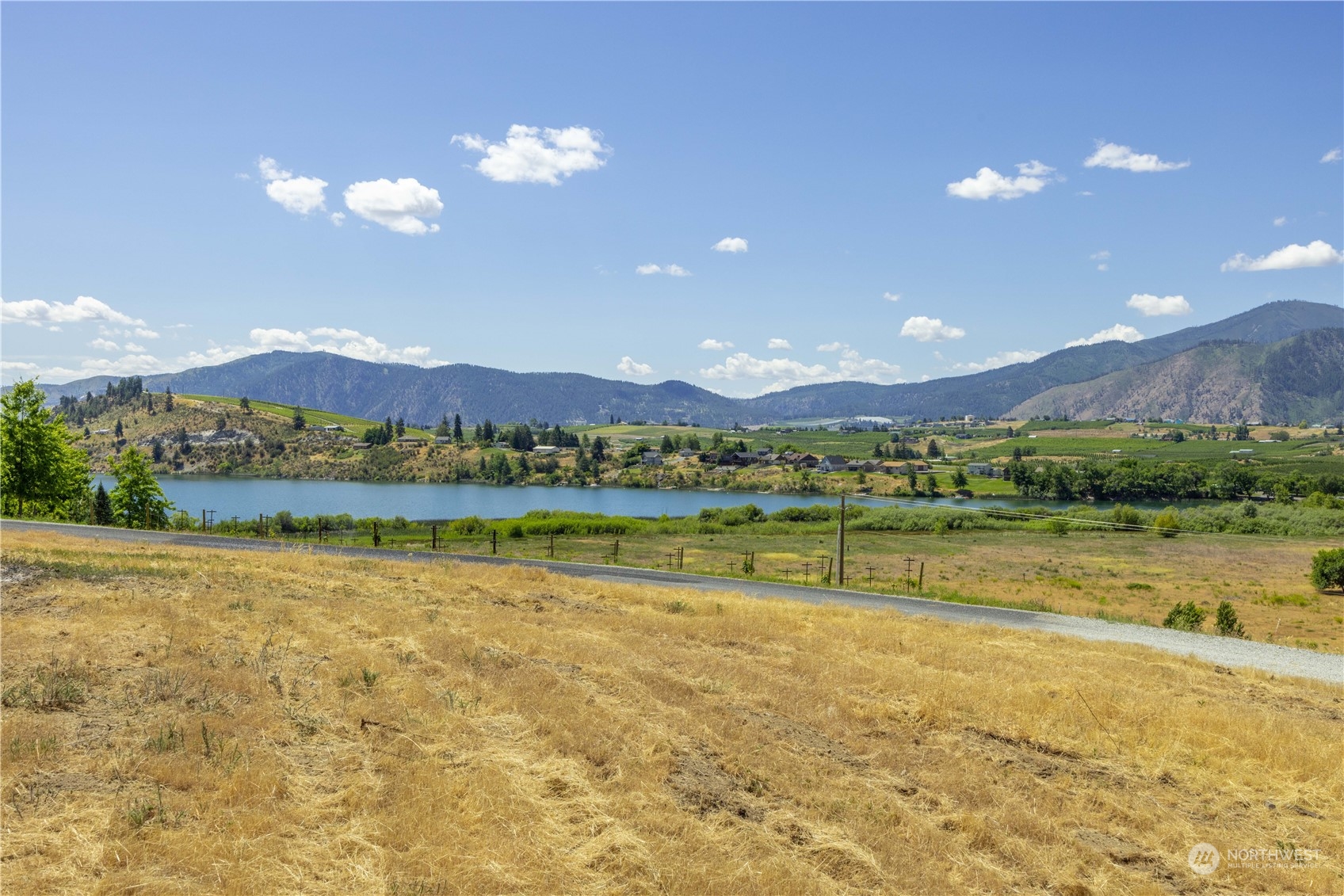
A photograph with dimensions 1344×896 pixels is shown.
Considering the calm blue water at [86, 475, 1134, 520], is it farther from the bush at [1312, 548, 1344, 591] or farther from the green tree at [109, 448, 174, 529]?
the bush at [1312, 548, 1344, 591]

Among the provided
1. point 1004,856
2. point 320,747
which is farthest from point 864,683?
point 320,747

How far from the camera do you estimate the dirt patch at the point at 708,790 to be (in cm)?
795

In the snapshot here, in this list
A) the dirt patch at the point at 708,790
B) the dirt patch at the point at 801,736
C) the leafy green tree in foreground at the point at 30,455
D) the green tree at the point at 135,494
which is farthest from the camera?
the green tree at the point at 135,494

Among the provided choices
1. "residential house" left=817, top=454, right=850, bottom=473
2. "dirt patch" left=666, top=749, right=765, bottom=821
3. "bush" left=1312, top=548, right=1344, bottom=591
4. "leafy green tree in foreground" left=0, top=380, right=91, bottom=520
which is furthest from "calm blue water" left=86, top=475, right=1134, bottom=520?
"dirt patch" left=666, top=749, right=765, bottom=821

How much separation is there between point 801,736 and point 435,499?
123024 millimetres

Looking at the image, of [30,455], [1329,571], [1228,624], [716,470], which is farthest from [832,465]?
[30,455]

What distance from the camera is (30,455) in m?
49.3

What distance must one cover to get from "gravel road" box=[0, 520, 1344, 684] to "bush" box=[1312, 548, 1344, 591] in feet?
83.2

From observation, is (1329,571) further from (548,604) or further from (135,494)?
(135,494)

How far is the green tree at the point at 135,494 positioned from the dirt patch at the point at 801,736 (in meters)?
60.0

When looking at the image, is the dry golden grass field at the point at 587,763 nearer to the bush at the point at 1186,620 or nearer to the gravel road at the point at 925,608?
the gravel road at the point at 925,608

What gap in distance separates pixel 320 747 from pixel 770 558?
157 feet

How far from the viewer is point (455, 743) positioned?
869cm

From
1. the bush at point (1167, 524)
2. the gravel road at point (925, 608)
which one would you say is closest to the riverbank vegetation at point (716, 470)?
the bush at point (1167, 524)
